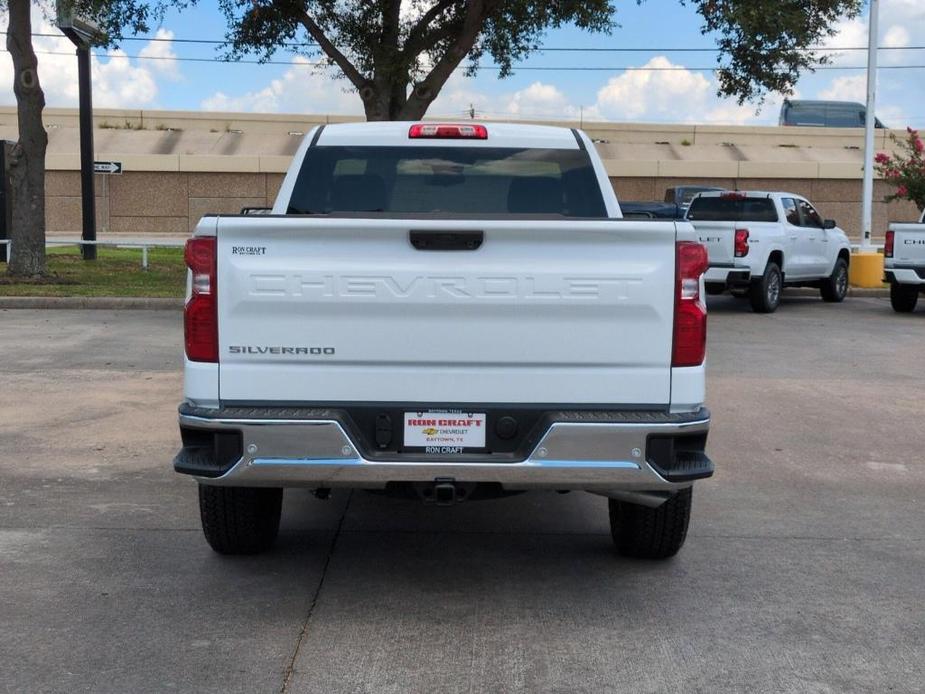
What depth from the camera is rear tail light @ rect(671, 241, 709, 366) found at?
183 inches

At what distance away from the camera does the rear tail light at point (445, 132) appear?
635 centimetres

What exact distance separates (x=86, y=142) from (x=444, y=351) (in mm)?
22223

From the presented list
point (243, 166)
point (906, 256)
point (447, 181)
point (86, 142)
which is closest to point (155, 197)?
point (243, 166)

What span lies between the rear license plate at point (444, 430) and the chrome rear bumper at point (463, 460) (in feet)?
0.21

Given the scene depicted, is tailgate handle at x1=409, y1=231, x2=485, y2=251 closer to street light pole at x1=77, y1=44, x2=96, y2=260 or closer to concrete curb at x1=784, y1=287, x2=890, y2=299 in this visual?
concrete curb at x1=784, y1=287, x2=890, y2=299

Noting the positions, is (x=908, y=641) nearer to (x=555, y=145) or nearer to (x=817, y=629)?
(x=817, y=629)

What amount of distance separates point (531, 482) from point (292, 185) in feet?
Result: 7.88

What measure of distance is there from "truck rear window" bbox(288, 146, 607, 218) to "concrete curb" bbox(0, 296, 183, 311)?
437 inches

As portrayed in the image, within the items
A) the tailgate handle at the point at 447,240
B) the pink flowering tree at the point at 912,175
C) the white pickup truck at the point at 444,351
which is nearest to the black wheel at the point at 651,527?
the white pickup truck at the point at 444,351

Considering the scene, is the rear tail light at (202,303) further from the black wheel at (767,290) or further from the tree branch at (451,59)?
the tree branch at (451,59)

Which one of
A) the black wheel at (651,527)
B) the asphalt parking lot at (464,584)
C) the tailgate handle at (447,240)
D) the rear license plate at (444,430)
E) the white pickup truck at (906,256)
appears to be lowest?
the asphalt parking lot at (464,584)

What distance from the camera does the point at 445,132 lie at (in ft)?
20.8

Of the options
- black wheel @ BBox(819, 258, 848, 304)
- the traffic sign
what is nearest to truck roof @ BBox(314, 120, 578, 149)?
black wheel @ BBox(819, 258, 848, 304)

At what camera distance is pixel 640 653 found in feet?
14.7
